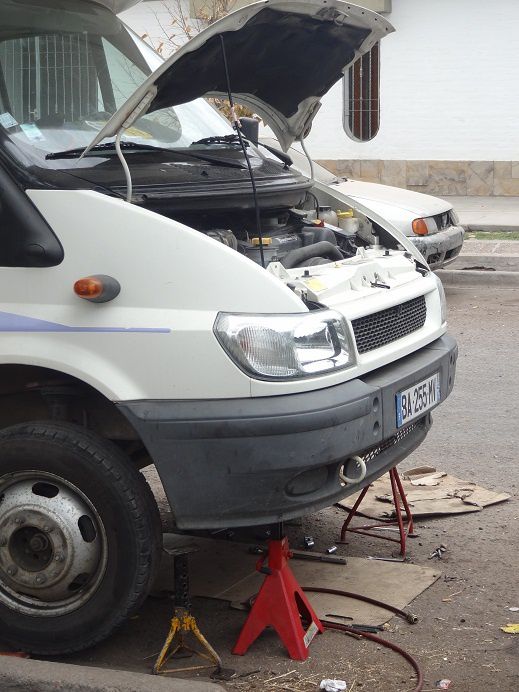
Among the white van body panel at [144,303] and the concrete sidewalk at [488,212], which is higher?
the white van body panel at [144,303]

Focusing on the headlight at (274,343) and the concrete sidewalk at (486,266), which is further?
the concrete sidewalk at (486,266)

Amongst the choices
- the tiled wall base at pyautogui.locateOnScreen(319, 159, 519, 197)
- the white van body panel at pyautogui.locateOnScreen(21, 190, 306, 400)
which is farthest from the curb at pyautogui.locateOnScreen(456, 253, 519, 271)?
the white van body panel at pyautogui.locateOnScreen(21, 190, 306, 400)

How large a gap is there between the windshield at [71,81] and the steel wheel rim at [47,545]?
49.7 inches

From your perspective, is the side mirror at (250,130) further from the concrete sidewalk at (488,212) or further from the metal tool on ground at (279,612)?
the concrete sidewalk at (488,212)

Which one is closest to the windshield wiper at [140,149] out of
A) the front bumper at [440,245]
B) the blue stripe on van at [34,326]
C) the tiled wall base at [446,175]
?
the blue stripe on van at [34,326]

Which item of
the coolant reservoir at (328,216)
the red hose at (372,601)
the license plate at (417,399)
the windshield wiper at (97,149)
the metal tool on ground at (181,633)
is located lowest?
the red hose at (372,601)

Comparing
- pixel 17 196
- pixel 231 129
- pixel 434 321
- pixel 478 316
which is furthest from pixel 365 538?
pixel 478 316

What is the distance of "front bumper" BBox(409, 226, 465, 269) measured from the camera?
1103cm

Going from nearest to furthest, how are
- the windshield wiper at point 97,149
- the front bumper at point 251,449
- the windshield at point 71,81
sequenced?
the front bumper at point 251,449
the windshield wiper at point 97,149
the windshield at point 71,81

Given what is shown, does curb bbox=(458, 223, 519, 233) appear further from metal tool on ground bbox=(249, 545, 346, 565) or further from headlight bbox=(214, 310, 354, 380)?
headlight bbox=(214, 310, 354, 380)

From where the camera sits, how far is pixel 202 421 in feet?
12.3

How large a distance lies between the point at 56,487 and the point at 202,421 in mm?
609

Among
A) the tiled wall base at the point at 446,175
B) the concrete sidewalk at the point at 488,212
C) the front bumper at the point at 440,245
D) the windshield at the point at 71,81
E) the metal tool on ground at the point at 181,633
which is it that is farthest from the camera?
the tiled wall base at the point at 446,175

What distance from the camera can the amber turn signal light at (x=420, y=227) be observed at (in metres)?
11.1
